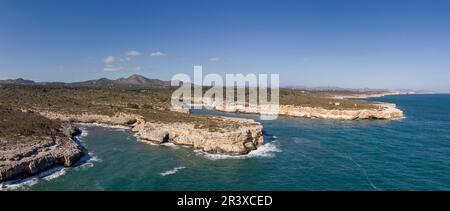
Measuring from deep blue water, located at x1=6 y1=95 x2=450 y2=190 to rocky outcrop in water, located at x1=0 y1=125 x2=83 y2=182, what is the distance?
209 centimetres

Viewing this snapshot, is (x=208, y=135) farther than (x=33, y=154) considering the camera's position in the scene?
Yes

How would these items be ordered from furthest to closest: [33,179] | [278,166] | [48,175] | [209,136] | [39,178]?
[209,136]
[278,166]
[48,175]
[39,178]
[33,179]

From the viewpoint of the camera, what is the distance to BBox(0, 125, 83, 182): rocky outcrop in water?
2936cm

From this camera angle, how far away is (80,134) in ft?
171

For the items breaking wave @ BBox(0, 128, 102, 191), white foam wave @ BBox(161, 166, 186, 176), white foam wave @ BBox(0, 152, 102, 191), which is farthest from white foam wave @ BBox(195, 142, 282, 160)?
white foam wave @ BBox(0, 152, 102, 191)

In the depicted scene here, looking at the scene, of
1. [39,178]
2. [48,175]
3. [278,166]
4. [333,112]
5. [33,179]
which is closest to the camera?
[33,179]

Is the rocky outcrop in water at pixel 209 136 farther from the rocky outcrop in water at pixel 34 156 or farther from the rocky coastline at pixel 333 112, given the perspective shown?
the rocky coastline at pixel 333 112

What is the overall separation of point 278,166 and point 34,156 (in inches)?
1018

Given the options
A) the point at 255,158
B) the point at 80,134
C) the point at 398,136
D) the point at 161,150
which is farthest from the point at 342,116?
the point at 80,134

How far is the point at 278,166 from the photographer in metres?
36.0

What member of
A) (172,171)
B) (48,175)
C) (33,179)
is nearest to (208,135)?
(172,171)

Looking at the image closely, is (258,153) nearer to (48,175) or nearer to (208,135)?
(208,135)

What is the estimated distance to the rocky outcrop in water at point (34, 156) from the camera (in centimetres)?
2936

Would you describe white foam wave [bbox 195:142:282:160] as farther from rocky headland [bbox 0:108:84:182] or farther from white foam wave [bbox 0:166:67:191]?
white foam wave [bbox 0:166:67:191]
